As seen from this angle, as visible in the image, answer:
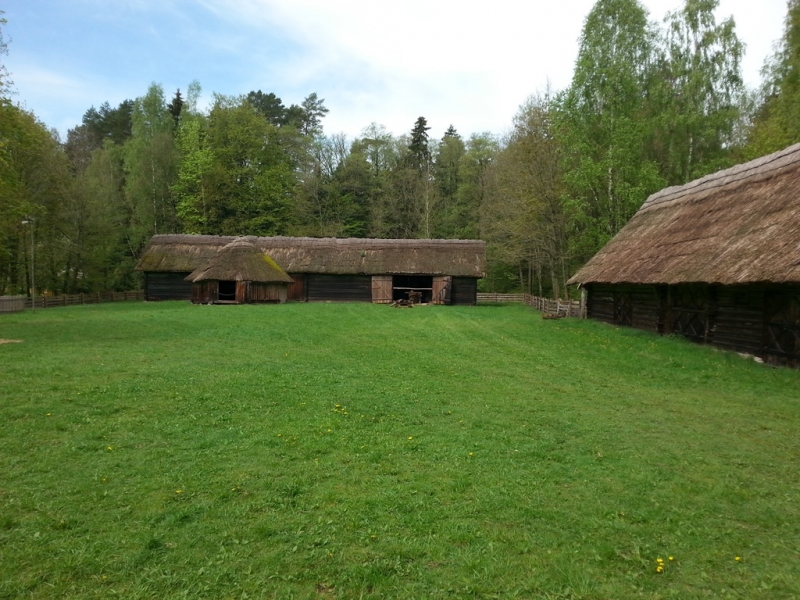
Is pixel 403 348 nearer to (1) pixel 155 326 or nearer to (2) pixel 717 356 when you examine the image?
(2) pixel 717 356

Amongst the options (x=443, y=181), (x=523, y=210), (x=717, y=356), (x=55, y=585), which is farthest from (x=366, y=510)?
(x=443, y=181)

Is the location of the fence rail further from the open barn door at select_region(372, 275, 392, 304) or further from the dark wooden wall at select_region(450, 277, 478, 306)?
the open barn door at select_region(372, 275, 392, 304)

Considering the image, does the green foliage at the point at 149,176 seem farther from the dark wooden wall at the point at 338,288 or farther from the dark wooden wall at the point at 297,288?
the dark wooden wall at the point at 338,288

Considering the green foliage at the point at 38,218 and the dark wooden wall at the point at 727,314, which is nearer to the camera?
the dark wooden wall at the point at 727,314

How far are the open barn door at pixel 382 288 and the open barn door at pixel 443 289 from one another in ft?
9.86

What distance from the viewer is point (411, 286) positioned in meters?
34.6

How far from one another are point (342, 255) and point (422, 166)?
19030 millimetres

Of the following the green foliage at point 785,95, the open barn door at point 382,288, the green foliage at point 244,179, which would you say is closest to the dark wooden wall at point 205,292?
the open barn door at point 382,288

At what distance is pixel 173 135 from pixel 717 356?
4792 centimetres

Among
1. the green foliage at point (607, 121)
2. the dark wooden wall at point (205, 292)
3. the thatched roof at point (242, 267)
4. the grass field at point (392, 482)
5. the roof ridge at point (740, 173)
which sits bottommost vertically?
the grass field at point (392, 482)

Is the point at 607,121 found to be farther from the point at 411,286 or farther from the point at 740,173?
the point at 411,286

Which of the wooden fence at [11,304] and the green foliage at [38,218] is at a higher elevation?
the green foliage at [38,218]

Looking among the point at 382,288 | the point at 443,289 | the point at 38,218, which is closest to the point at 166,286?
the point at 38,218

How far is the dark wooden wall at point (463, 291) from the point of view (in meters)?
32.9
